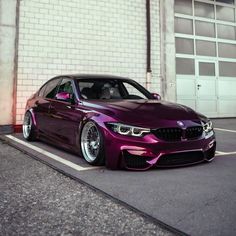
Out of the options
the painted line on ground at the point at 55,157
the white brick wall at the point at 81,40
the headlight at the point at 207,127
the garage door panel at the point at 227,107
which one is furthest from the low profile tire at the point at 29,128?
the garage door panel at the point at 227,107

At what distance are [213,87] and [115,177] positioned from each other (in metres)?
9.84

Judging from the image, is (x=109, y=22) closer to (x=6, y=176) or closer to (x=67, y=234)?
(x=6, y=176)

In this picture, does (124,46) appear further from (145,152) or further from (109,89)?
(145,152)

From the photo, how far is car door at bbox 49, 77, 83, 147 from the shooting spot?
216 inches

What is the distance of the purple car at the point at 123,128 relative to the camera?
179 inches

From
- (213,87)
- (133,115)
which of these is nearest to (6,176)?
(133,115)

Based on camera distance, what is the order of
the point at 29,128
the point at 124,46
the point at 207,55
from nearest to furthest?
the point at 29,128
the point at 124,46
the point at 207,55

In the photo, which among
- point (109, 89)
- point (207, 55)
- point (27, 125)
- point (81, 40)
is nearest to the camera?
point (109, 89)

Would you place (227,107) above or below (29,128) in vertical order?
above

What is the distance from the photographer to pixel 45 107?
6684 millimetres

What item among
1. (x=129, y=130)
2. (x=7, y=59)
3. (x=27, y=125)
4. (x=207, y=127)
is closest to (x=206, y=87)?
(x=7, y=59)

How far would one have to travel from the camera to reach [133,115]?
15.5ft

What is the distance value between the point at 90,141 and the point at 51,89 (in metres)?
2.15

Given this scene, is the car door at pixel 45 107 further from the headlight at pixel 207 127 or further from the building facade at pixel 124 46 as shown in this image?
the headlight at pixel 207 127
